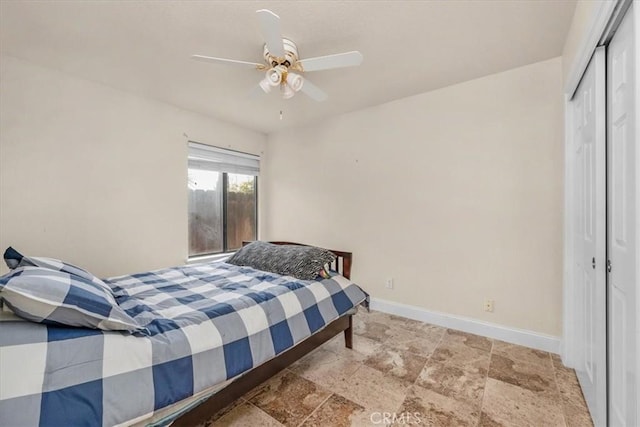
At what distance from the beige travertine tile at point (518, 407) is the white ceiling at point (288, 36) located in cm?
238

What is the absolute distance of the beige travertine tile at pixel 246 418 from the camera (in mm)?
1534

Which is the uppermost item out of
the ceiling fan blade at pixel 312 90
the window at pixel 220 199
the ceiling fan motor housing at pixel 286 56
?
the ceiling fan motor housing at pixel 286 56

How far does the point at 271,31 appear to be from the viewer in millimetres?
1498

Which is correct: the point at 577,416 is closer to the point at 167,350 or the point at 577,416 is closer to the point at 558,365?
the point at 558,365

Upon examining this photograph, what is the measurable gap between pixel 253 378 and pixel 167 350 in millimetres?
583

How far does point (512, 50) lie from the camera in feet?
7.04

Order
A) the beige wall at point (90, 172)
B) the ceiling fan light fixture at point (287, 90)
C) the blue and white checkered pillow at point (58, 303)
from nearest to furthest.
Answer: the blue and white checkered pillow at point (58, 303), the ceiling fan light fixture at point (287, 90), the beige wall at point (90, 172)

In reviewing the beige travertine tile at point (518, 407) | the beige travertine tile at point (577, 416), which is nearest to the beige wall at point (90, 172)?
the beige travertine tile at point (518, 407)

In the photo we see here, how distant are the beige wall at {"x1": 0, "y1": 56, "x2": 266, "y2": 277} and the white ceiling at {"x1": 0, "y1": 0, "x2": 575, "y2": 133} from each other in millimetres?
233

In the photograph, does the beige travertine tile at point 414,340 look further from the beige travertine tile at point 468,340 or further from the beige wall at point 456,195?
the beige wall at point 456,195

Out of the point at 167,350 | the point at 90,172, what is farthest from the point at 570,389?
the point at 90,172

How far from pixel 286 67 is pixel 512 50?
5.69ft

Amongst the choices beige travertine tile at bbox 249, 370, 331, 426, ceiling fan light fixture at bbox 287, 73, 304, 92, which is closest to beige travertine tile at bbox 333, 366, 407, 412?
beige travertine tile at bbox 249, 370, 331, 426

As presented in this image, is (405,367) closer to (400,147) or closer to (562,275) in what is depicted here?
(562,275)
